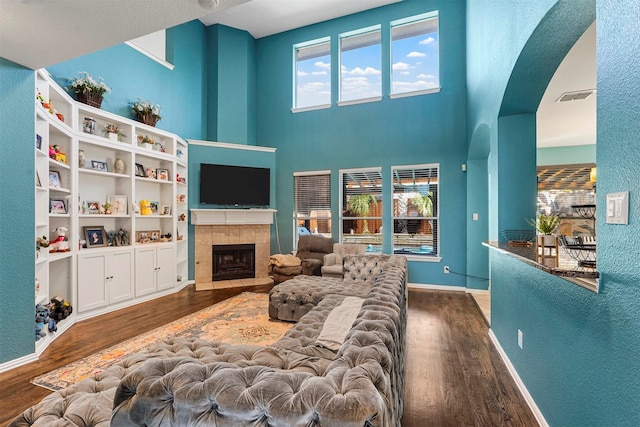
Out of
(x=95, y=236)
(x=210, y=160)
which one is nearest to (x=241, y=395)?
(x=95, y=236)

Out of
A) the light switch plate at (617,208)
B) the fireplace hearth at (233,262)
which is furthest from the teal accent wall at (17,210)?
the light switch plate at (617,208)

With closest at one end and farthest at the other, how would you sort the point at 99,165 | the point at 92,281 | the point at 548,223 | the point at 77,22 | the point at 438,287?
the point at 548,223 → the point at 77,22 → the point at 92,281 → the point at 99,165 → the point at 438,287

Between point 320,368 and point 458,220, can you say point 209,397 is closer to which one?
point 320,368

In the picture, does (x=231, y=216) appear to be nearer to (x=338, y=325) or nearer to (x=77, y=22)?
(x=77, y=22)

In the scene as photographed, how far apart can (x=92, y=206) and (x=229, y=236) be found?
233 cm

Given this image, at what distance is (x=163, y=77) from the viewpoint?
549cm

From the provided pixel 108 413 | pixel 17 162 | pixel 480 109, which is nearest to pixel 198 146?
pixel 17 162

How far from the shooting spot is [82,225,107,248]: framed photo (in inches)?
157

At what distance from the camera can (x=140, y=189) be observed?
4.93 metres

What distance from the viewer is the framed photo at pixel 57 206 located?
3.42 metres

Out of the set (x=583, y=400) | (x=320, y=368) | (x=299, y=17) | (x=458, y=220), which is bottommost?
(x=583, y=400)

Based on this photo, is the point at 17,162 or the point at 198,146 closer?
the point at 17,162

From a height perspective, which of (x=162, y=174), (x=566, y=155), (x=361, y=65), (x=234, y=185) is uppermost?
(x=361, y=65)

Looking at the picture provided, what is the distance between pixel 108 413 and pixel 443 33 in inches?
268
